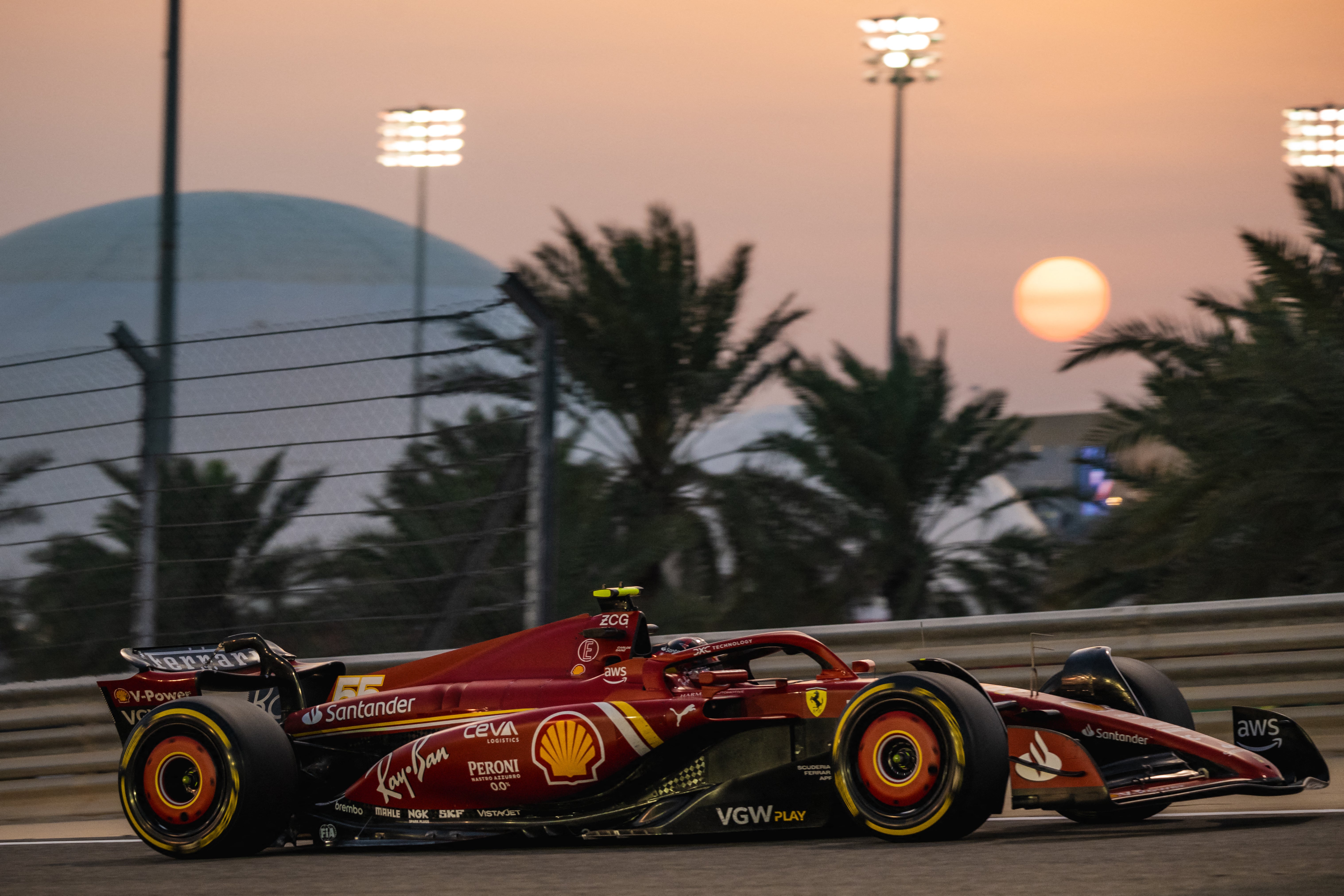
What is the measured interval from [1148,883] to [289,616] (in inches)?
281

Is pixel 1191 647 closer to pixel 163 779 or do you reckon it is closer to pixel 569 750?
pixel 569 750

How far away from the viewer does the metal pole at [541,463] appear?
25.0ft

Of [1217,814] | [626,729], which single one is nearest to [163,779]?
[626,729]

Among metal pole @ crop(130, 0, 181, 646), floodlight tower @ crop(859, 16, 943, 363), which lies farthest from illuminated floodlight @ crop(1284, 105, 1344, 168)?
metal pole @ crop(130, 0, 181, 646)

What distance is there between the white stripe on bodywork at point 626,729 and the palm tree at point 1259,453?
8800 mm

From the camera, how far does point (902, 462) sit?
62.0 ft

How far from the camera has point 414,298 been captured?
160 feet

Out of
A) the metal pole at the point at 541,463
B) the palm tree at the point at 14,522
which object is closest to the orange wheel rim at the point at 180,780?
the metal pole at the point at 541,463

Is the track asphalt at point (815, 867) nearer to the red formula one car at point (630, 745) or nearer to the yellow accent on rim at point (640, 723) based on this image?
the red formula one car at point (630, 745)

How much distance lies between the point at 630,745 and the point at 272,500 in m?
5.50

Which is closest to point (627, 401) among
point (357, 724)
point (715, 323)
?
point (715, 323)

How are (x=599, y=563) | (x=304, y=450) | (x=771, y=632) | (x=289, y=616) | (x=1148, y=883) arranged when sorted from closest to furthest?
(x=1148, y=883)
(x=771, y=632)
(x=304, y=450)
(x=289, y=616)
(x=599, y=563)

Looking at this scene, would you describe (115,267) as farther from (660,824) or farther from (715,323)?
(660,824)

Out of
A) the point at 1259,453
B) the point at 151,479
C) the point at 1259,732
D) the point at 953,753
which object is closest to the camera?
the point at 953,753
